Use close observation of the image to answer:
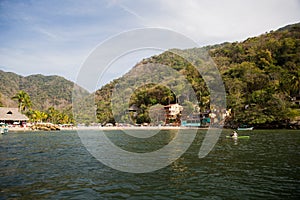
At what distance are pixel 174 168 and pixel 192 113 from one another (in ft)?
247

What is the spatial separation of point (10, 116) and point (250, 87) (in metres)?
67.3

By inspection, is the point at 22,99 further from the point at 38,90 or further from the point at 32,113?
the point at 38,90

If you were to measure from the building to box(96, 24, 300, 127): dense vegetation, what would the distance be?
3483 cm

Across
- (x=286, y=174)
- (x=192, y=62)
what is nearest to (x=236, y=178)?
(x=286, y=174)

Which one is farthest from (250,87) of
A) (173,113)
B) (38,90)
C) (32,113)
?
(38,90)

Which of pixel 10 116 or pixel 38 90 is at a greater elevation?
pixel 38 90

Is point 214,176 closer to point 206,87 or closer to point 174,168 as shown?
point 174,168

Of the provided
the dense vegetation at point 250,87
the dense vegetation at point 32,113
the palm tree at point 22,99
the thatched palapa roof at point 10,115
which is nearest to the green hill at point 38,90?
the dense vegetation at point 250,87

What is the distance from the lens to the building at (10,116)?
72.2 metres

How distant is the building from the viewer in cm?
7222

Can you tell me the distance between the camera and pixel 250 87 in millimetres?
80500

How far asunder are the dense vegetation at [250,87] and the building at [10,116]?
114 ft

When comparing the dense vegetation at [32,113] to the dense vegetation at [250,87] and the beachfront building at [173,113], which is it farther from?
the beachfront building at [173,113]

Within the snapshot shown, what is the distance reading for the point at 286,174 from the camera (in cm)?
1324
